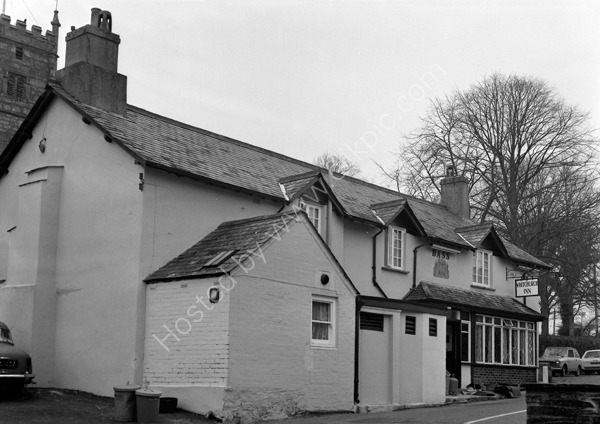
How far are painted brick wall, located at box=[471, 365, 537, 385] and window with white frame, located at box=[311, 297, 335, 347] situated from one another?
11226 mm

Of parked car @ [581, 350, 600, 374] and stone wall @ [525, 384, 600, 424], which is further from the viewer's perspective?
parked car @ [581, 350, 600, 374]

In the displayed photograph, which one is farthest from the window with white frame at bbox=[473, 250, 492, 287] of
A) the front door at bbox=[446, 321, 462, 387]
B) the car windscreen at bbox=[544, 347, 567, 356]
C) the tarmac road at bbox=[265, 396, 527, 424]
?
the car windscreen at bbox=[544, 347, 567, 356]

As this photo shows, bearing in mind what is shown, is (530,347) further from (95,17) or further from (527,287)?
(95,17)

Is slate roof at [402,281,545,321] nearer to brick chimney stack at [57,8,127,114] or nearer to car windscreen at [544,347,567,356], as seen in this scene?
car windscreen at [544,347,567,356]

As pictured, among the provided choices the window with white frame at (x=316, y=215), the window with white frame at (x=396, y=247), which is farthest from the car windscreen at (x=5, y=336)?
the window with white frame at (x=396, y=247)

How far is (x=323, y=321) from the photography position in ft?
69.1

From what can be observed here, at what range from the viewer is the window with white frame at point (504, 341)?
103ft

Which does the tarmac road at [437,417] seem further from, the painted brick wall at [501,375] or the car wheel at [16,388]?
the painted brick wall at [501,375]

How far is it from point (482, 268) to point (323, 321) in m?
14.8

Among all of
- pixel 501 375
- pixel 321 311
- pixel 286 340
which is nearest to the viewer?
pixel 286 340

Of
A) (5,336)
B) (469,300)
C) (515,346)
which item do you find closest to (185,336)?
(5,336)

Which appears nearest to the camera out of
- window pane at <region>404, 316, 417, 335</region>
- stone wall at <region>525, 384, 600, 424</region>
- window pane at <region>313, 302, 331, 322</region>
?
stone wall at <region>525, 384, 600, 424</region>

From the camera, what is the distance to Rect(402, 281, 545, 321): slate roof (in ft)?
95.6

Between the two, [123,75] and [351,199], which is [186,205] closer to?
[123,75]
